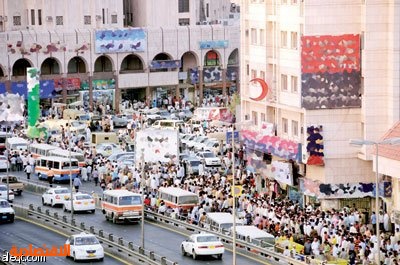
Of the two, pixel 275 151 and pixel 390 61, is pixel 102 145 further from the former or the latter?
pixel 390 61

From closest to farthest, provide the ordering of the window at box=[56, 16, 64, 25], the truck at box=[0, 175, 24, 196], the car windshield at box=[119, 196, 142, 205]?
the car windshield at box=[119, 196, 142, 205], the truck at box=[0, 175, 24, 196], the window at box=[56, 16, 64, 25]

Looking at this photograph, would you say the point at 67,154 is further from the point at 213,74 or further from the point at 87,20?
the point at 87,20

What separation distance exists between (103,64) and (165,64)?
20.5 ft

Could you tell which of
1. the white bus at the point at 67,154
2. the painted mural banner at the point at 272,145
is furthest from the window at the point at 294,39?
the white bus at the point at 67,154

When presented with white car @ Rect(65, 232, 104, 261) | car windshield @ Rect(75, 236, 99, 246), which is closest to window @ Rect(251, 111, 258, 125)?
white car @ Rect(65, 232, 104, 261)

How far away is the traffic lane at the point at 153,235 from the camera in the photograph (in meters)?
64.1

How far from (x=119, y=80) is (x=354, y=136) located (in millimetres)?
64805

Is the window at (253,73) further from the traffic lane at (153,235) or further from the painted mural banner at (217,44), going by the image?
the painted mural banner at (217,44)

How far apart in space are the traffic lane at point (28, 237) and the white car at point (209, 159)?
68.3 feet

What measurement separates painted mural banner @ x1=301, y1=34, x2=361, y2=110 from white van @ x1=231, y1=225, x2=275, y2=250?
11222mm

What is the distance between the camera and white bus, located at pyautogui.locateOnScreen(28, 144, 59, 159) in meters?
96.9

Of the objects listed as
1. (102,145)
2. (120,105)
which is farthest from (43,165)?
(120,105)

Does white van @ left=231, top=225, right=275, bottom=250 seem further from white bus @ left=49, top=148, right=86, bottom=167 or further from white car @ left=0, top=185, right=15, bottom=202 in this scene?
white bus @ left=49, top=148, right=86, bottom=167

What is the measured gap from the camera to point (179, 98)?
5536 inches
